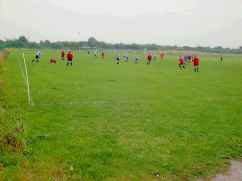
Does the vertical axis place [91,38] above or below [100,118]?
above

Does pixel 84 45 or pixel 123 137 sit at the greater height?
pixel 84 45

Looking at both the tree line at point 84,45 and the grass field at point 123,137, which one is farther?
the tree line at point 84,45

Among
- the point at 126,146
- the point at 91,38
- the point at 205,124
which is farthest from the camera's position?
the point at 91,38

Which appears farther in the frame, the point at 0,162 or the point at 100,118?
the point at 100,118

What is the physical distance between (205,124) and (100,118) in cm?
363

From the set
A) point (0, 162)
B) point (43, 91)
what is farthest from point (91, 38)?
point (0, 162)

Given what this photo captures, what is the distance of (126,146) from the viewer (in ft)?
24.1

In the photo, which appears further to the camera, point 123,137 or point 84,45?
point 84,45

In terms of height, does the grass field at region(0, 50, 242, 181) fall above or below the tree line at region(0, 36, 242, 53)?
below

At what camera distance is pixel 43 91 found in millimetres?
15359

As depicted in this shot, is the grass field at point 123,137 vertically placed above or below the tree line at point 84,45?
below

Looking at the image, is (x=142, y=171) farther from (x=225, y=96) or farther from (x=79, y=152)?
(x=225, y=96)

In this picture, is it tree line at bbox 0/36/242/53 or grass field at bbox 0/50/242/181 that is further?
tree line at bbox 0/36/242/53

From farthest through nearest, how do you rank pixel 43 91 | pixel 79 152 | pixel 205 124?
pixel 43 91, pixel 205 124, pixel 79 152
